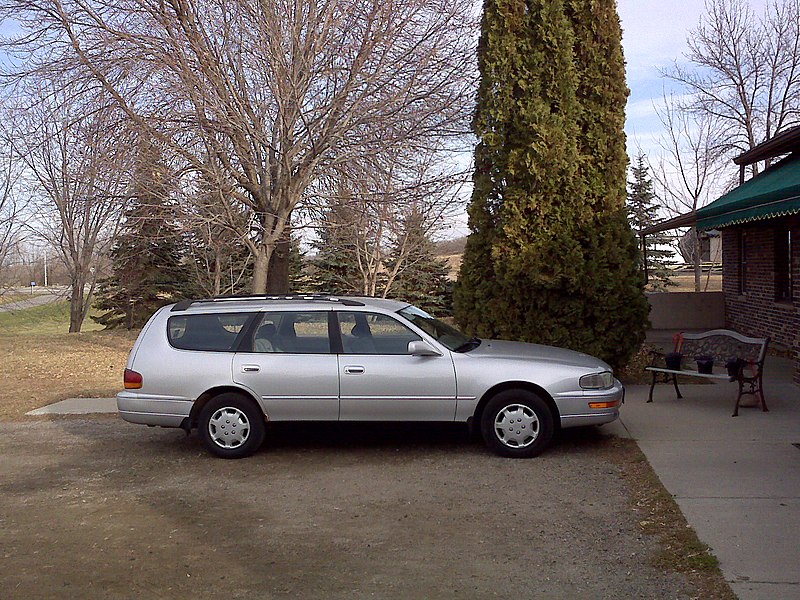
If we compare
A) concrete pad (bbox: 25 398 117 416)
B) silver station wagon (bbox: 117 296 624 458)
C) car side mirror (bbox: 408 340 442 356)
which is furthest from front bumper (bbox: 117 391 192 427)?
concrete pad (bbox: 25 398 117 416)

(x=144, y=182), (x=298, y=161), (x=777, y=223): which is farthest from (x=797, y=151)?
(x=144, y=182)

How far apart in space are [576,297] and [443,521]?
6.01 metres

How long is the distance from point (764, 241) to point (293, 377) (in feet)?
38.5

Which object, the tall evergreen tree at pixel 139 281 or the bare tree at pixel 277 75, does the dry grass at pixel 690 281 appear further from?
the bare tree at pixel 277 75

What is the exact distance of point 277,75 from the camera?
41.8ft

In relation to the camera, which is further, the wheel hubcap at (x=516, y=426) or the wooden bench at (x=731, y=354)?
the wooden bench at (x=731, y=354)

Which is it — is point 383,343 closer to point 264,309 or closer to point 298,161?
point 264,309

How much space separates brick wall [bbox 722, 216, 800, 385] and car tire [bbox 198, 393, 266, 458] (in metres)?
8.44

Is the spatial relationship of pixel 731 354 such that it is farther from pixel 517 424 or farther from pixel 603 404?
pixel 517 424

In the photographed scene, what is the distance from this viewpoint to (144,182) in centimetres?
1359

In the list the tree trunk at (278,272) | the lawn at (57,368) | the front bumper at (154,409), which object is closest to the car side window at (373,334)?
the front bumper at (154,409)

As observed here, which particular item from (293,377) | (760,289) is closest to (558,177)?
(293,377)

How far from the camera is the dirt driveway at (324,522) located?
16.3 feet

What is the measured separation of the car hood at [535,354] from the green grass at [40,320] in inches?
1290
